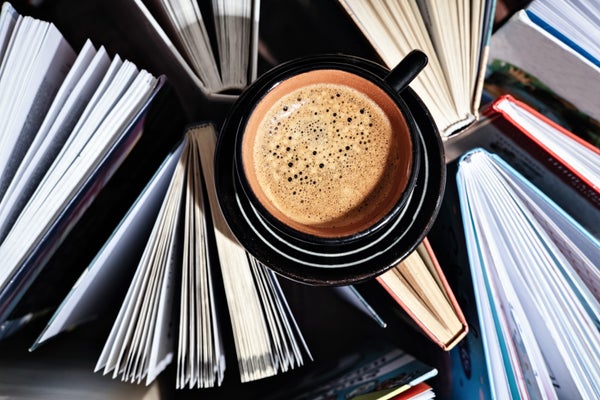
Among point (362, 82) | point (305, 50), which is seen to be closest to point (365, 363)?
point (362, 82)

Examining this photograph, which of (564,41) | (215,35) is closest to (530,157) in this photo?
(564,41)

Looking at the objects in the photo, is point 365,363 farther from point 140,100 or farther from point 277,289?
point 140,100

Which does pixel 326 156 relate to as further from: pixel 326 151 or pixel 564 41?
pixel 564 41

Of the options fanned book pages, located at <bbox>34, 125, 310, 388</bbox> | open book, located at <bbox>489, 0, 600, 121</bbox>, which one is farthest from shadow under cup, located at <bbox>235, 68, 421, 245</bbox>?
open book, located at <bbox>489, 0, 600, 121</bbox>

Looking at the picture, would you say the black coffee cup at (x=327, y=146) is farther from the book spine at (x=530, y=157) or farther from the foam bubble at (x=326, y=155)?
the book spine at (x=530, y=157)

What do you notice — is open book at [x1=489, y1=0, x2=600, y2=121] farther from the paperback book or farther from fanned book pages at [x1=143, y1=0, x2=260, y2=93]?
the paperback book

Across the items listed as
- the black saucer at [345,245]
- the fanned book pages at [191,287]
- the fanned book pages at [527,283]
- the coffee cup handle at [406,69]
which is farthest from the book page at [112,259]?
the fanned book pages at [527,283]
